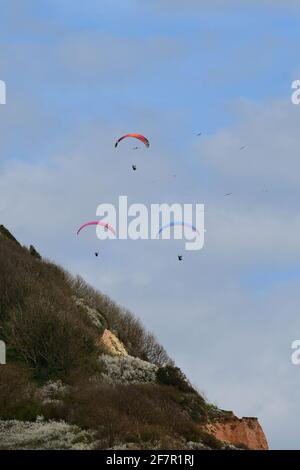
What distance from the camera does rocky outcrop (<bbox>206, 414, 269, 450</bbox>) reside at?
5612 centimetres

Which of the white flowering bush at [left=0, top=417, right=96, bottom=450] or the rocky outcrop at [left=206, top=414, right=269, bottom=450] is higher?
the rocky outcrop at [left=206, top=414, right=269, bottom=450]

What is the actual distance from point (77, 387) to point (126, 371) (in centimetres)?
830

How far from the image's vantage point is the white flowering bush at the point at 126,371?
57.5 metres

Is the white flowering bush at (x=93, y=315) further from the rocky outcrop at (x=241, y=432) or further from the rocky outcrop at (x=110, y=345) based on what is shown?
the rocky outcrop at (x=241, y=432)

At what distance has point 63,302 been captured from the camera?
66250mm

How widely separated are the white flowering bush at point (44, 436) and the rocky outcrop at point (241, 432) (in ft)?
45.9

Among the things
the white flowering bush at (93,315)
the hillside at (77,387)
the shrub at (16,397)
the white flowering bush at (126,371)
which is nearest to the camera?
the hillside at (77,387)

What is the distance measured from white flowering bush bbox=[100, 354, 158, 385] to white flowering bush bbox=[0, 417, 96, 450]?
39.8ft

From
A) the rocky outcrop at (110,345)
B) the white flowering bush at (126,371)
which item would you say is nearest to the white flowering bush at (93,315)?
the rocky outcrop at (110,345)

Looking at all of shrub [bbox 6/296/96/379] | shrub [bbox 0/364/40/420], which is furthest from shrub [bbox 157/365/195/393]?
shrub [bbox 0/364/40/420]

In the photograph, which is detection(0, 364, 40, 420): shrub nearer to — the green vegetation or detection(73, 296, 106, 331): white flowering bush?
the green vegetation
